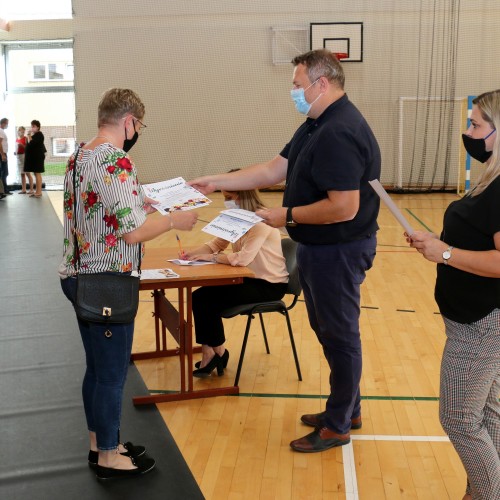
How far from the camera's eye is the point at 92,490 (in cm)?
292

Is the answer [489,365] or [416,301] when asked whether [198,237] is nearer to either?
[416,301]

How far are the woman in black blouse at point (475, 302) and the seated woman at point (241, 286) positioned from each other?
1.73 m

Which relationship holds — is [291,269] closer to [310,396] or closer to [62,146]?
[310,396]

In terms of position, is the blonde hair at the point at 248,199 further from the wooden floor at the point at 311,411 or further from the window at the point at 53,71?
the window at the point at 53,71

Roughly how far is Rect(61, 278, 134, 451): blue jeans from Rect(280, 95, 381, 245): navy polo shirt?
868mm

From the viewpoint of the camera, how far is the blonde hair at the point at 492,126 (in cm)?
216

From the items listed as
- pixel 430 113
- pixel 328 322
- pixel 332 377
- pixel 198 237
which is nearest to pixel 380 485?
pixel 332 377

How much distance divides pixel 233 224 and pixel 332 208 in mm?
561

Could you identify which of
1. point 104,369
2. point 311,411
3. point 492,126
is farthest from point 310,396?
point 492,126

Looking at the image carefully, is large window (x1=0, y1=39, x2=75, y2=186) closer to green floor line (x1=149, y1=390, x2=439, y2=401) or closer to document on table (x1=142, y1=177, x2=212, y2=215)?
green floor line (x1=149, y1=390, x2=439, y2=401)

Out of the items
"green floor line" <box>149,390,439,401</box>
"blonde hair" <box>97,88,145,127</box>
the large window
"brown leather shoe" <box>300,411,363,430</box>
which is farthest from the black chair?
the large window

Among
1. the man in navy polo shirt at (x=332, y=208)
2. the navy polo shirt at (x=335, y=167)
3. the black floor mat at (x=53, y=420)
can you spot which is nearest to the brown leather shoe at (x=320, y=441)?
the man in navy polo shirt at (x=332, y=208)

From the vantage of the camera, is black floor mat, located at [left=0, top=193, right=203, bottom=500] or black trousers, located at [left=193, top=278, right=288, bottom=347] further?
black trousers, located at [left=193, top=278, right=288, bottom=347]

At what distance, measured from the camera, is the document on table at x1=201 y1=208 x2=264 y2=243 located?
3162 mm
